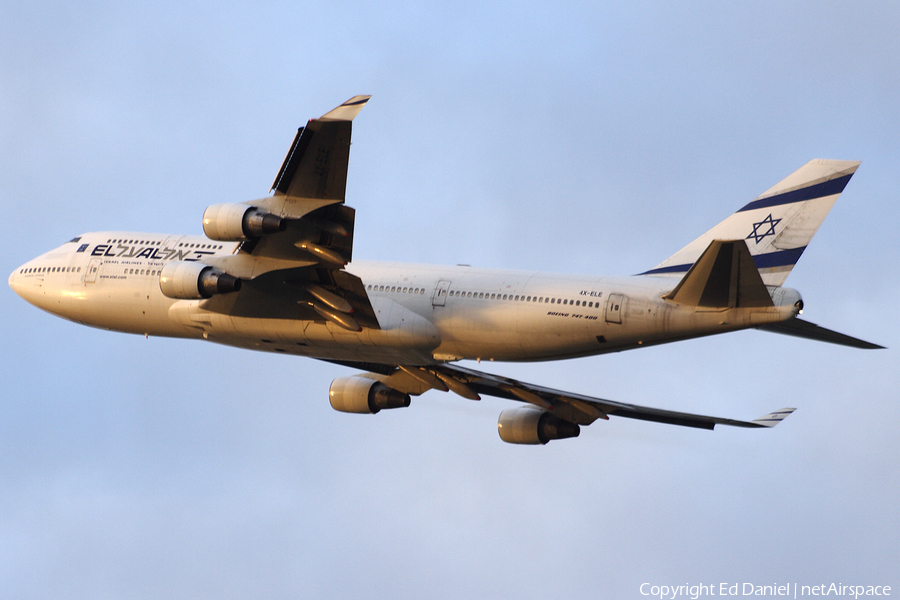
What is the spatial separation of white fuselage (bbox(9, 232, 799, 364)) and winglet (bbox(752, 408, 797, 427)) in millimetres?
6984

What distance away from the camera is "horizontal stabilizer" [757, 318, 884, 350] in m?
30.4

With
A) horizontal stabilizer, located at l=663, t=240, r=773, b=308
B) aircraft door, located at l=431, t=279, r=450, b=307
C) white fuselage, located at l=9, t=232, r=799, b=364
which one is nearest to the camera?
horizontal stabilizer, located at l=663, t=240, r=773, b=308

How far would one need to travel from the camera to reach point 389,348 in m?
33.2

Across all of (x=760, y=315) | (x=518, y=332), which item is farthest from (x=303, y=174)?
(x=760, y=315)

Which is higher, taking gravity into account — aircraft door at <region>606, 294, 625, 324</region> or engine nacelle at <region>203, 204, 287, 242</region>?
engine nacelle at <region>203, 204, 287, 242</region>

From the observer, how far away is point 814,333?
31016 millimetres

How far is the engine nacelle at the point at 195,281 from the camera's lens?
3180cm

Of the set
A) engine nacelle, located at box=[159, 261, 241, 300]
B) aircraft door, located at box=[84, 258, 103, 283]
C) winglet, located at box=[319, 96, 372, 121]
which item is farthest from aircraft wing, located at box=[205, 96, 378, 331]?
aircraft door, located at box=[84, 258, 103, 283]

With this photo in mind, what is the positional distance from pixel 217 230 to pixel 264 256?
8.29 ft

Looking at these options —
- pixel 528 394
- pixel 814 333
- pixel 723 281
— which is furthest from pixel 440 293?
pixel 814 333

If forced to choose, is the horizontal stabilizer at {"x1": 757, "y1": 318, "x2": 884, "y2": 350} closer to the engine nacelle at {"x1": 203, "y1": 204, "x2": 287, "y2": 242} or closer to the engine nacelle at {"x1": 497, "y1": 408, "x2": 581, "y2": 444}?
the engine nacelle at {"x1": 497, "y1": 408, "x2": 581, "y2": 444}

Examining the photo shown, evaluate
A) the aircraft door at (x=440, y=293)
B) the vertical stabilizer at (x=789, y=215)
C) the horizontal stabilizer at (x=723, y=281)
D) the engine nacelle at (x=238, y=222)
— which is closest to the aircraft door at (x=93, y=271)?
the engine nacelle at (x=238, y=222)

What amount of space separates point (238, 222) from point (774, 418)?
17907mm

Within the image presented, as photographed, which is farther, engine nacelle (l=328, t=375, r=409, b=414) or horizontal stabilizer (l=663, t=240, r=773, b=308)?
engine nacelle (l=328, t=375, r=409, b=414)
